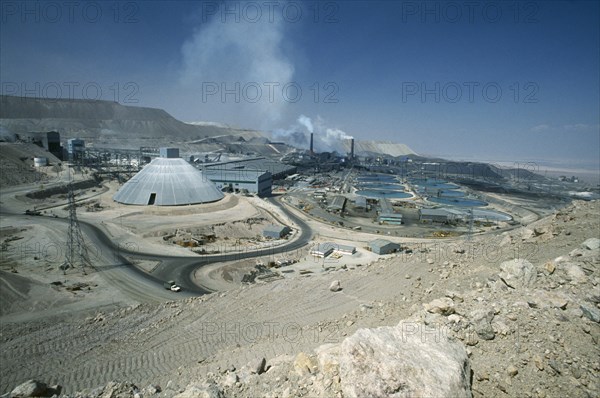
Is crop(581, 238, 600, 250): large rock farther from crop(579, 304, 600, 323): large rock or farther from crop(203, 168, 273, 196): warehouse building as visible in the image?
crop(203, 168, 273, 196): warehouse building

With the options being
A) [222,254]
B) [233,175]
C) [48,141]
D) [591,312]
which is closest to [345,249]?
[222,254]

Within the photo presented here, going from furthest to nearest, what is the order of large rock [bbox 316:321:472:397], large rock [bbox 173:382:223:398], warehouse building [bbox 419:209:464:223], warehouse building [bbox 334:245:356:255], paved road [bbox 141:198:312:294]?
warehouse building [bbox 419:209:464:223] < warehouse building [bbox 334:245:356:255] < paved road [bbox 141:198:312:294] < large rock [bbox 173:382:223:398] < large rock [bbox 316:321:472:397]

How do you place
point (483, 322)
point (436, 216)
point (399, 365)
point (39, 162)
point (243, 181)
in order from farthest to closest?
1. point (39, 162)
2. point (243, 181)
3. point (436, 216)
4. point (483, 322)
5. point (399, 365)

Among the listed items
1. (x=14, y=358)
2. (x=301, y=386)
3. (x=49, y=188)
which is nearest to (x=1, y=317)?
(x=14, y=358)

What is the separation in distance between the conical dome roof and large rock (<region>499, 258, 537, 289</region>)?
121ft

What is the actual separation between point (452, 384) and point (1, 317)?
18555 millimetres

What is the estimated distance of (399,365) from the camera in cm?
503

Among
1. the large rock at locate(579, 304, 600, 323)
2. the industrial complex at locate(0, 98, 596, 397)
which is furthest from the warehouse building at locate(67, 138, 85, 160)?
the large rock at locate(579, 304, 600, 323)

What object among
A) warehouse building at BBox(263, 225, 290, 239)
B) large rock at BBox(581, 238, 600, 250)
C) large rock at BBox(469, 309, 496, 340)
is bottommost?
warehouse building at BBox(263, 225, 290, 239)

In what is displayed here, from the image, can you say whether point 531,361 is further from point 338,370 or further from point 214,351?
point 214,351

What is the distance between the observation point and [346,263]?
25.5 metres

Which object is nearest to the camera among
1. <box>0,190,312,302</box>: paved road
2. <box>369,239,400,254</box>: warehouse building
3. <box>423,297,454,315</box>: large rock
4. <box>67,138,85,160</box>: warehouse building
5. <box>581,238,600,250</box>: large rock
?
<box>423,297,454,315</box>: large rock

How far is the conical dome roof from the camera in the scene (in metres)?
39.8

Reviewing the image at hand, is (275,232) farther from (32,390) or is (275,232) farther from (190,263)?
(32,390)
